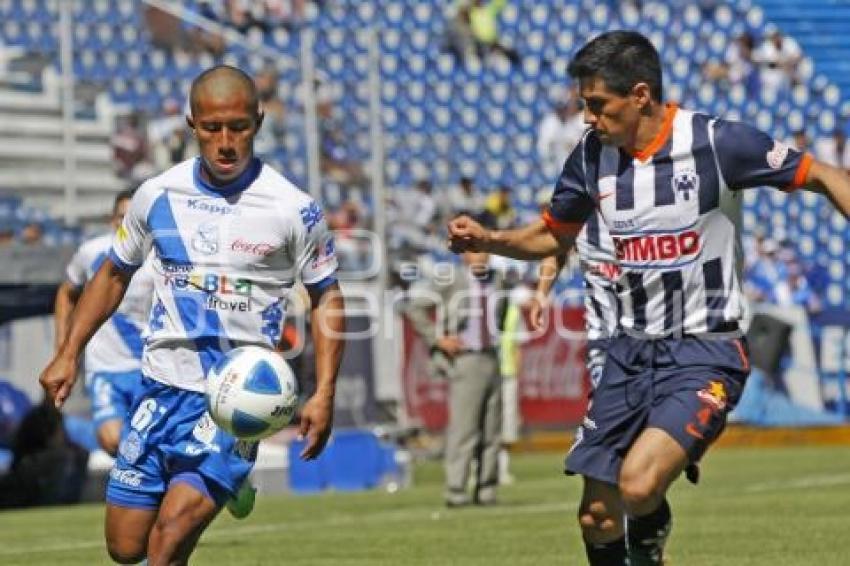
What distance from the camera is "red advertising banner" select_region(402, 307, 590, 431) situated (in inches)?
1048

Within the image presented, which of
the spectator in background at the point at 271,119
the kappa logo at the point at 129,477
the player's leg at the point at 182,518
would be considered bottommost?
the player's leg at the point at 182,518

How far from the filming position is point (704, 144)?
27.0 ft

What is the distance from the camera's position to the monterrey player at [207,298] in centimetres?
798

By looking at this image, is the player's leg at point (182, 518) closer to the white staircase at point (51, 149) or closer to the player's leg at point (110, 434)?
the player's leg at point (110, 434)

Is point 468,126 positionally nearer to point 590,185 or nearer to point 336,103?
point 336,103

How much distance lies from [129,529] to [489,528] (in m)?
6.73

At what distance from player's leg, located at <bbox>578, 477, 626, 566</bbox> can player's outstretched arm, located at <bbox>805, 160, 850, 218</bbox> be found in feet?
4.62

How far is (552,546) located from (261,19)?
19.9 meters

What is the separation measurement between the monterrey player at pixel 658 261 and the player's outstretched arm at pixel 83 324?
1.39m

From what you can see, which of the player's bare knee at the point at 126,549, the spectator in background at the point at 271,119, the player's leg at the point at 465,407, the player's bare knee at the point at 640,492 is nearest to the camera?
the player's bare knee at the point at 640,492

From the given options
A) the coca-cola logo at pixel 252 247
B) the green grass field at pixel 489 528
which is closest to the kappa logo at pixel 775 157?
the coca-cola logo at pixel 252 247

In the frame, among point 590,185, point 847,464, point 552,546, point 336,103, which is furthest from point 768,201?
point 590,185

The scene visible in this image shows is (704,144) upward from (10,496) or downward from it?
upward

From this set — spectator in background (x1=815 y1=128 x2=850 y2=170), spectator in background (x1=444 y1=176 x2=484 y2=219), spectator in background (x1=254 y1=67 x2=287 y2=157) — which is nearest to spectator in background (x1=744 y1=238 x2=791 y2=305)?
spectator in background (x1=815 y1=128 x2=850 y2=170)
